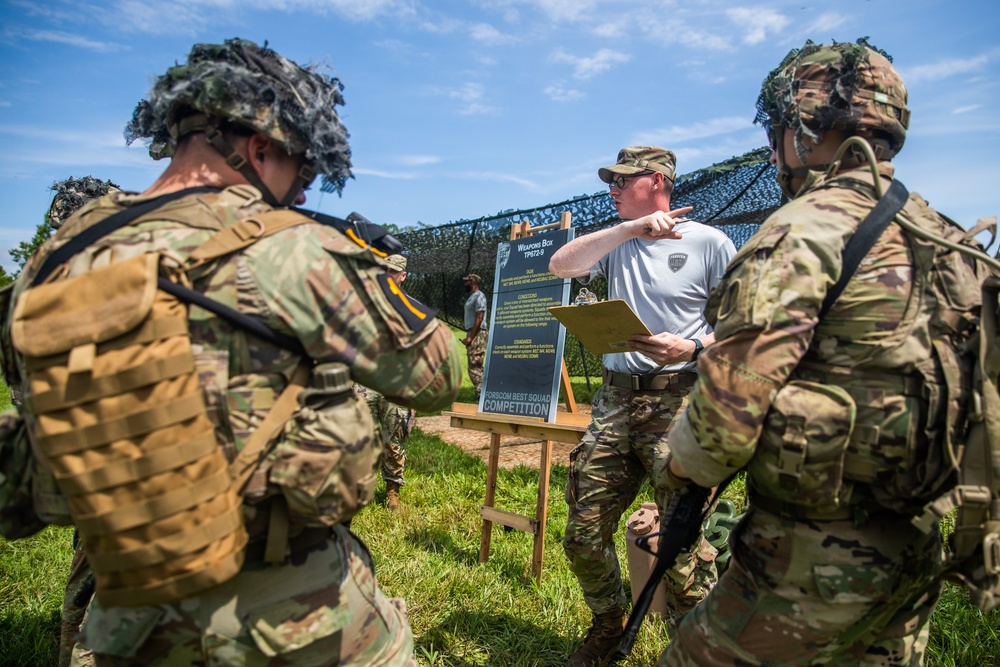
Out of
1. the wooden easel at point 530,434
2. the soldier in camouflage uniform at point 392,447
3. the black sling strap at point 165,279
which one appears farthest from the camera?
the soldier in camouflage uniform at point 392,447

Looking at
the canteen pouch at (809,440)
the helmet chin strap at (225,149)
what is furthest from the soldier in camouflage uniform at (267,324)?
the canteen pouch at (809,440)

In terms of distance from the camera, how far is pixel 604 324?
2.90 meters

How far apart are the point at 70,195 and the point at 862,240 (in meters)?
4.00

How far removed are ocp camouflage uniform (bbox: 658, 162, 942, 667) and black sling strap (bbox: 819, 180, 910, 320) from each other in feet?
0.06

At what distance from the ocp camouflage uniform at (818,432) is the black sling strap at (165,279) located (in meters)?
1.08

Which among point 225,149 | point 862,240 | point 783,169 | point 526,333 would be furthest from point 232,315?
point 526,333

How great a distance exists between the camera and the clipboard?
2.74 metres

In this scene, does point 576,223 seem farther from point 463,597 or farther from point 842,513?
point 842,513

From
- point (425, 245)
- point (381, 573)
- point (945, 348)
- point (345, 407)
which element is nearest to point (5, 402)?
point (425, 245)

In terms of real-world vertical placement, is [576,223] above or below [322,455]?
above

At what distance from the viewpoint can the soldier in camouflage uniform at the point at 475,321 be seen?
36.3ft

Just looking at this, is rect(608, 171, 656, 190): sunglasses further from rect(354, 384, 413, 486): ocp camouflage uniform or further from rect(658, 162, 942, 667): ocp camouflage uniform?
rect(354, 384, 413, 486): ocp camouflage uniform

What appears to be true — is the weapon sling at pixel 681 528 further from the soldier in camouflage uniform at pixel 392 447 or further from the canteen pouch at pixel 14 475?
the soldier in camouflage uniform at pixel 392 447

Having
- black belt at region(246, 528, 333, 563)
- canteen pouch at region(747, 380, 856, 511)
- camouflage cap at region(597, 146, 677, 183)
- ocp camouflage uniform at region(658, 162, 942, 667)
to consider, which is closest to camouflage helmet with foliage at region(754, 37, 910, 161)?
ocp camouflage uniform at region(658, 162, 942, 667)
